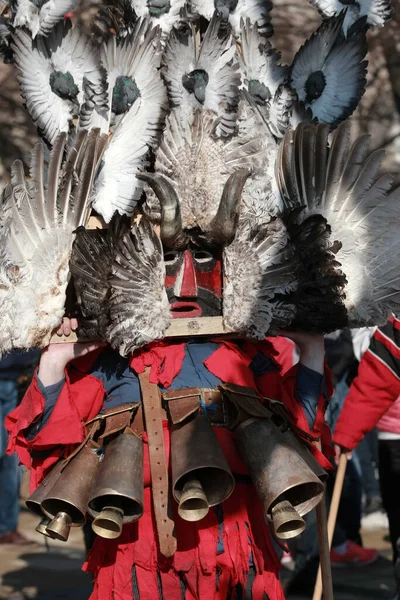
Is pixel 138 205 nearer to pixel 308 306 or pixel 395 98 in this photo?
pixel 308 306

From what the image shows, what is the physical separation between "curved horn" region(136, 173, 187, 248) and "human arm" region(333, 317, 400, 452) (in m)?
1.71

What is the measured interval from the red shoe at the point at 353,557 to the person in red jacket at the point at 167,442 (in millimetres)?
3258

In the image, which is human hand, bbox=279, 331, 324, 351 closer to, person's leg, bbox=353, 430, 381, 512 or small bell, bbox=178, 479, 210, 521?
small bell, bbox=178, 479, 210, 521

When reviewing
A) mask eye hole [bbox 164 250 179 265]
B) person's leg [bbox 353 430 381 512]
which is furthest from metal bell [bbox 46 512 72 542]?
person's leg [bbox 353 430 381 512]

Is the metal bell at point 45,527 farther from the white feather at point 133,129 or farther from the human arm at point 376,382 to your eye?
the human arm at point 376,382

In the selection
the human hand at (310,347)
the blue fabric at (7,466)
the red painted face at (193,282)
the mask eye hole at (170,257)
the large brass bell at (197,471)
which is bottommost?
the blue fabric at (7,466)

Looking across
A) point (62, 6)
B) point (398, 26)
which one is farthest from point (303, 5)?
point (62, 6)

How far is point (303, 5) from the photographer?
10930mm

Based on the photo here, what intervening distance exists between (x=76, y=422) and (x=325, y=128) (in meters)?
1.39

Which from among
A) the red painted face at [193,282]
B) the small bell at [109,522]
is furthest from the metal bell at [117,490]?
the red painted face at [193,282]

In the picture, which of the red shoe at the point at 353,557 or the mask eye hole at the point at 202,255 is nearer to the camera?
the mask eye hole at the point at 202,255

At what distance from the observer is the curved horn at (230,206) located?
3041 mm

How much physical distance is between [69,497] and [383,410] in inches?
85.2

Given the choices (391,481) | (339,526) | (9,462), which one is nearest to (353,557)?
(339,526)
